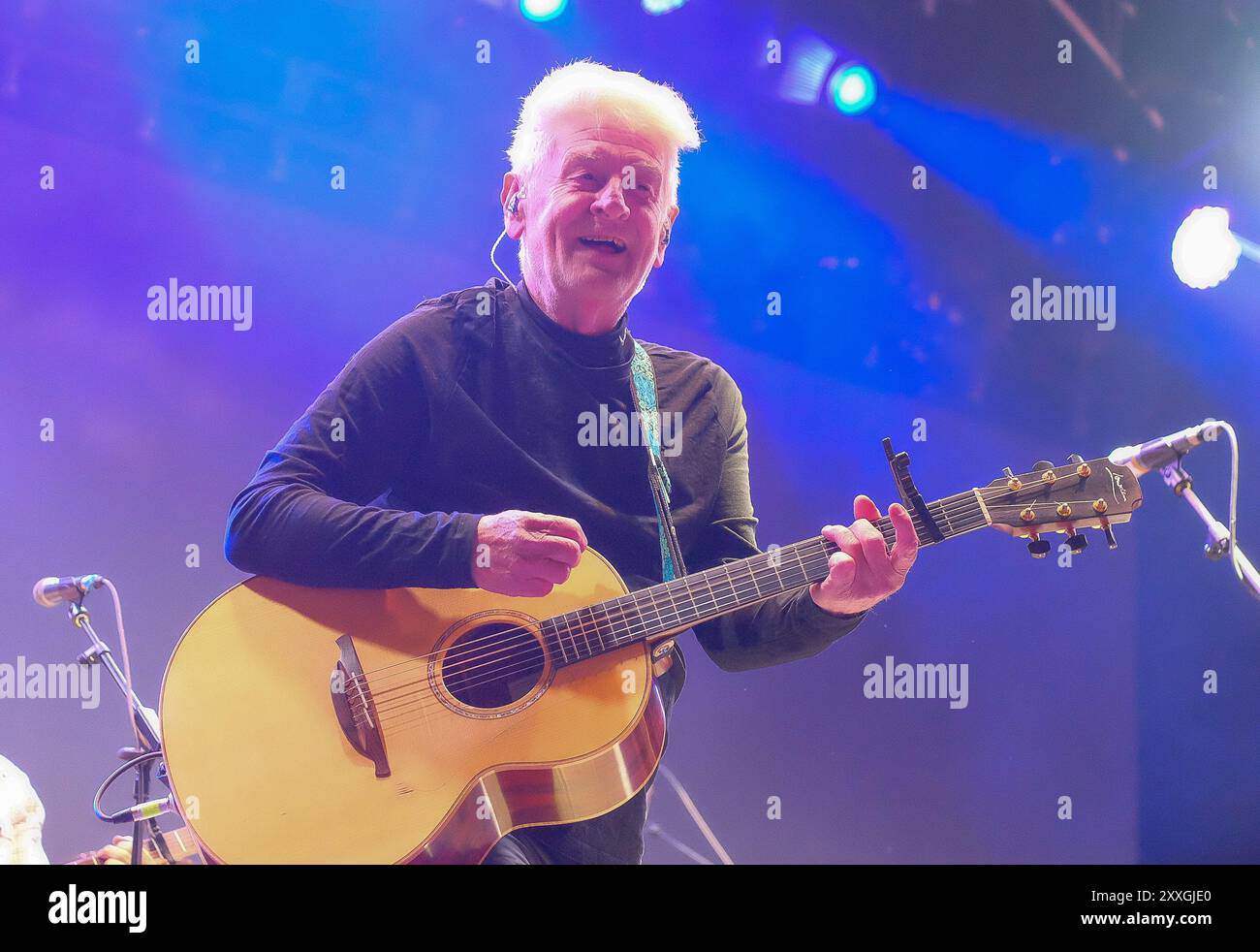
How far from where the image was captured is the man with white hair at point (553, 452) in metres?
2.12

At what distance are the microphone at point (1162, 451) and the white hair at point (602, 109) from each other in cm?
121

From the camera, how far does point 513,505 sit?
2326mm

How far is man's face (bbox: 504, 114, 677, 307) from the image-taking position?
239 cm

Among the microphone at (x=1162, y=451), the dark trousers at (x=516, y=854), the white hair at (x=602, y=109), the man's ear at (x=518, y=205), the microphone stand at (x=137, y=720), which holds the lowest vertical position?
the dark trousers at (x=516, y=854)

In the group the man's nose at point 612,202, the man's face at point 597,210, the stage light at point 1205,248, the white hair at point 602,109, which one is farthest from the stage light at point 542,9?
the stage light at point 1205,248

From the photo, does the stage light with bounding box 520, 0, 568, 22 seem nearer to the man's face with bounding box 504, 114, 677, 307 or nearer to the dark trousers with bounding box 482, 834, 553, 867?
the man's face with bounding box 504, 114, 677, 307

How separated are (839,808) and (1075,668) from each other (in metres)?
0.74

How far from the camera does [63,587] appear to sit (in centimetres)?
250

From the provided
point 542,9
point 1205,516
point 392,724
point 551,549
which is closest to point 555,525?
point 551,549

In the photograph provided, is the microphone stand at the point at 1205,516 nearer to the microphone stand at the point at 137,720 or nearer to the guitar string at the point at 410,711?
the guitar string at the point at 410,711

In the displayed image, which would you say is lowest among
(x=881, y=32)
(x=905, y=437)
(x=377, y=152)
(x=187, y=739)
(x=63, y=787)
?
(x=63, y=787)

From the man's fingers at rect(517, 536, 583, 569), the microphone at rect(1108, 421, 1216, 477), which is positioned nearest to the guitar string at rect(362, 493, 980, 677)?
the man's fingers at rect(517, 536, 583, 569)

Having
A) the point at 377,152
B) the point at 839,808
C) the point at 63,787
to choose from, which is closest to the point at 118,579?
the point at 63,787
